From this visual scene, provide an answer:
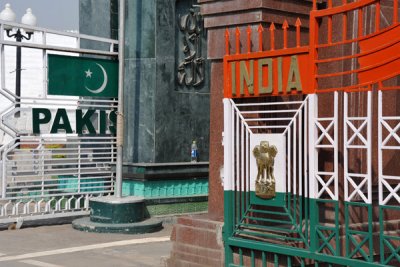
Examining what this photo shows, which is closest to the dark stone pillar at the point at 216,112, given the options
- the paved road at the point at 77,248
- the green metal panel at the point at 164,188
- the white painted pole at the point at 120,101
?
the paved road at the point at 77,248

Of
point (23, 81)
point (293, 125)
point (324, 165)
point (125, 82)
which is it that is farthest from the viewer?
point (23, 81)

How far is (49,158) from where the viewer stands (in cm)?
1514

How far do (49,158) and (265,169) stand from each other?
757cm

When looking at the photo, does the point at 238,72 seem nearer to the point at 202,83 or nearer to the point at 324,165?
the point at 324,165

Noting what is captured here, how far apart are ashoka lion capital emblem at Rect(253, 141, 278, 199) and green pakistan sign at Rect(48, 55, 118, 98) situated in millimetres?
7320

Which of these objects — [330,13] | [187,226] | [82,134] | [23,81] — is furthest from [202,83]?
[23,81]

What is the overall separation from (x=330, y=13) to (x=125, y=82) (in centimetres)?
857

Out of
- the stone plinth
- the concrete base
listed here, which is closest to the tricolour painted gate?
the stone plinth

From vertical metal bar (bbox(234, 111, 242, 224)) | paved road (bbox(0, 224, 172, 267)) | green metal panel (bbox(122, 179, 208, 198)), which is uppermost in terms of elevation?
vertical metal bar (bbox(234, 111, 242, 224))

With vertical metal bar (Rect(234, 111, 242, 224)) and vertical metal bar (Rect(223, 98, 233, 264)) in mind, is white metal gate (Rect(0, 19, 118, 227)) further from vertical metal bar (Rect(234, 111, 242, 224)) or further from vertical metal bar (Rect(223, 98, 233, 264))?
vertical metal bar (Rect(234, 111, 242, 224))

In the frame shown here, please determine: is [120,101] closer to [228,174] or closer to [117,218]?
[117,218]

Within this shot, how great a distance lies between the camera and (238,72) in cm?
888

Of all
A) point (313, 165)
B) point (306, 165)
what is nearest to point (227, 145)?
point (306, 165)

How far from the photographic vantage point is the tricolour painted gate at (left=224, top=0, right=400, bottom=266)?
25.3 feet
